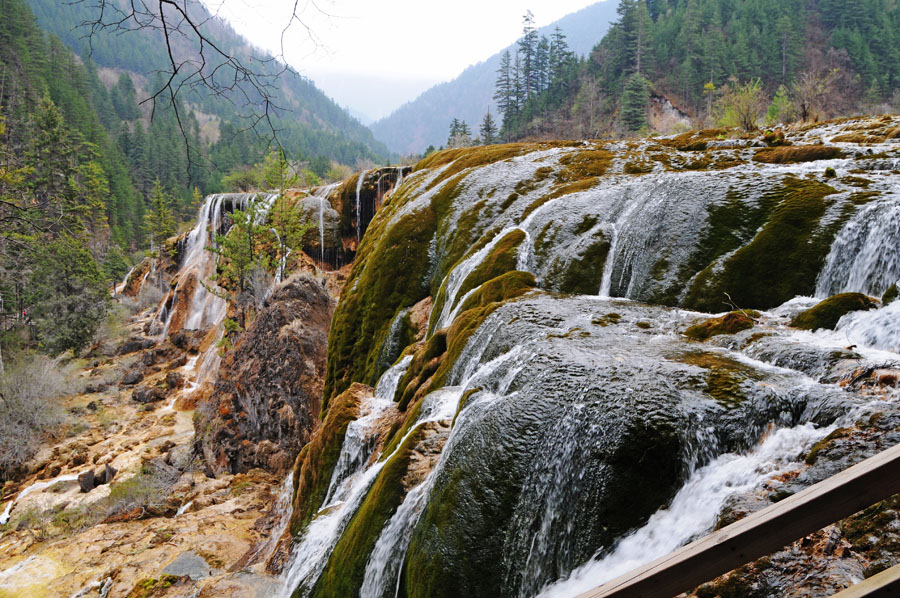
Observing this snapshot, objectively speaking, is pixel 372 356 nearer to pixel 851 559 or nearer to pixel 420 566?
pixel 420 566

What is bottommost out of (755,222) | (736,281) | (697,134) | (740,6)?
(736,281)

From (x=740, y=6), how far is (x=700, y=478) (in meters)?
69.0

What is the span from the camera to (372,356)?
10406 millimetres

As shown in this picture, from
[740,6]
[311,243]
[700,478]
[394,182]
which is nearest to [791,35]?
[740,6]

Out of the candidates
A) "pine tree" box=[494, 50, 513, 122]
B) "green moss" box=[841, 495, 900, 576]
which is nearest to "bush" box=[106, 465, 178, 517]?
"green moss" box=[841, 495, 900, 576]

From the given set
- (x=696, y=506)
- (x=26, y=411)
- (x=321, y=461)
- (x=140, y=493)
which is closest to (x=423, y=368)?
(x=321, y=461)

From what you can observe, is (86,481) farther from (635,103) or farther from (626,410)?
(635,103)

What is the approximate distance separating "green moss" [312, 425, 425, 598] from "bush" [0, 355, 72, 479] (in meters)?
14.9

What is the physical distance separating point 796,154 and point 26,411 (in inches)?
872

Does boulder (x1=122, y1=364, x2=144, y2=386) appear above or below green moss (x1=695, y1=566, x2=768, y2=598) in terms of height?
below

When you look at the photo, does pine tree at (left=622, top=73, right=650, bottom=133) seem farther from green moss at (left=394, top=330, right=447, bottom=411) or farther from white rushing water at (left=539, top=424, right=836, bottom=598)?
white rushing water at (left=539, top=424, right=836, bottom=598)

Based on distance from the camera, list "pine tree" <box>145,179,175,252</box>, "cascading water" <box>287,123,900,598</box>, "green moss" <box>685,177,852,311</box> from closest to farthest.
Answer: "cascading water" <box>287,123,900,598</box> → "green moss" <box>685,177,852,311</box> → "pine tree" <box>145,179,175,252</box>

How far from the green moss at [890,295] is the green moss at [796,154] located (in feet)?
14.8

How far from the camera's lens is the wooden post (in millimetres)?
1288
